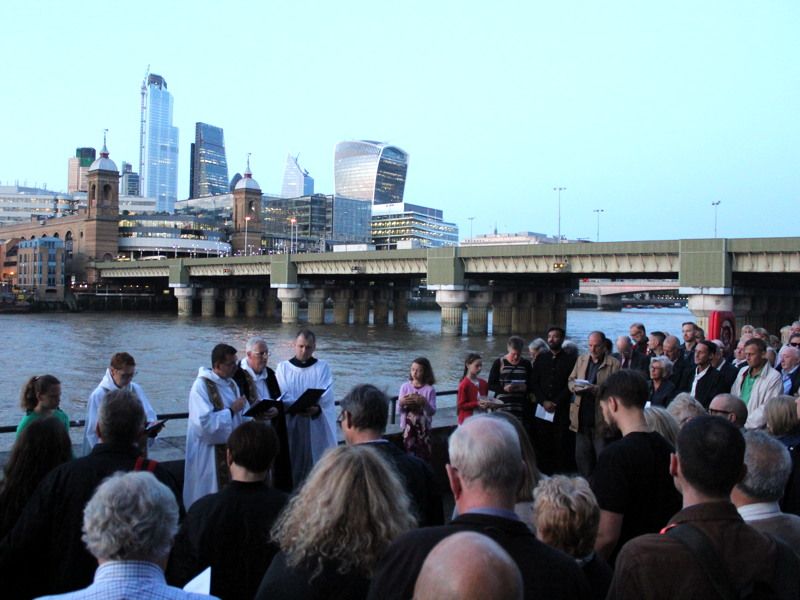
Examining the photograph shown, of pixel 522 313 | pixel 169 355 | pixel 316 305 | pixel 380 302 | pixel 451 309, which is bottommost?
pixel 169 355

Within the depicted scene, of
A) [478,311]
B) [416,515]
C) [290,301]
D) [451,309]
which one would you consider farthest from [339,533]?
[290,301]

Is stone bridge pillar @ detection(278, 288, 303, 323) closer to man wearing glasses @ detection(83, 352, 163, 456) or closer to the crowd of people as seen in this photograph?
man wearing glasses @ detection(83, 352, 163, 456)

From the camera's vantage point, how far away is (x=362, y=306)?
85.4 metres

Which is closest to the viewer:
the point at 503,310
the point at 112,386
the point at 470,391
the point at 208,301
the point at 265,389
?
the point at 112,386

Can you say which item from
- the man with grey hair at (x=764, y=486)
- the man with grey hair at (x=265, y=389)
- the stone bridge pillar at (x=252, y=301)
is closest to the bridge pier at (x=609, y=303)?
the stone bridge pillar at (x=252, y=301)

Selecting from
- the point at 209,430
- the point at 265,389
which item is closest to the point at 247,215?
the point at 265,389

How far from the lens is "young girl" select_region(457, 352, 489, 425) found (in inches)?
338

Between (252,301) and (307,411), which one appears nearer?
(307,411)

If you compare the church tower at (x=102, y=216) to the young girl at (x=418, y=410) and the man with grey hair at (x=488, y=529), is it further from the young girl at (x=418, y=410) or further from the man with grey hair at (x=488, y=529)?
the man with grey hair at (x=488, y=529)

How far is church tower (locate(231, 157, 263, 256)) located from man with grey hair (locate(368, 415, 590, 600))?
5715 inches

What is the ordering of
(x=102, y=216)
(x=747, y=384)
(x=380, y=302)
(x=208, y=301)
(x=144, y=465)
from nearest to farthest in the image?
(x=144, y=465)
(x=747, y=384)
(x=380, y=302)
(x=208, y=301)
(x=102, y=216)

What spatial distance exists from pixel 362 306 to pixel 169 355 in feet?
149

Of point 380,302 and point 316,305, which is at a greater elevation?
point 380,302

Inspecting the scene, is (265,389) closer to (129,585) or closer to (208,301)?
(129,585)
